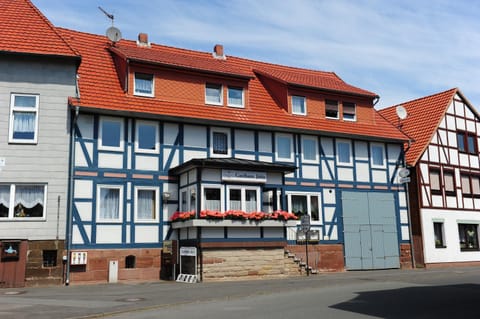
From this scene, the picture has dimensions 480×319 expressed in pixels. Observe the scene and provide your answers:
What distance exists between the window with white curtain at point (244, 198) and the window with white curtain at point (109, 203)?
4351 mm

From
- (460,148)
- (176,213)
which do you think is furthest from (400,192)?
(176,213)

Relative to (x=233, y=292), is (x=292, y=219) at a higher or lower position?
higher

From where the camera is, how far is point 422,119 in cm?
3222

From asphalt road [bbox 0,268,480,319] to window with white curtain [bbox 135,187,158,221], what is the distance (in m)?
3.39

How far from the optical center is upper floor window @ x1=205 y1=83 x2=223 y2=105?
82.4ft

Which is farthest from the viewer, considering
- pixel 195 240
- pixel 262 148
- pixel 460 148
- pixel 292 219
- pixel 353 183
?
pixel 460 148

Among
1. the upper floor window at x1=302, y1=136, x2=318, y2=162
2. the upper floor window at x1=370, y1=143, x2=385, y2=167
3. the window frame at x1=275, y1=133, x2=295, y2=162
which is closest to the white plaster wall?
the upper floor window at x1=370, y1=143, x2=385, y2=167

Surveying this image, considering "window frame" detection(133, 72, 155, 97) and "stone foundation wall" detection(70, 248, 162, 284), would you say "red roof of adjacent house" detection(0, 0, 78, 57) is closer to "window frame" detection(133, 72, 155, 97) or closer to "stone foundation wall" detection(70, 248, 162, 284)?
"window frame" detection(133, 72, 155, 97)

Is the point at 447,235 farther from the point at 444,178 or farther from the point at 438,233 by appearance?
the point at 444,178

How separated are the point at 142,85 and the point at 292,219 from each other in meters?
8.59

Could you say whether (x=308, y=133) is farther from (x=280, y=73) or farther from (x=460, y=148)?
(x=460, y=148)

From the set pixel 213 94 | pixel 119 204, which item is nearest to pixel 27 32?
pixel 119 204

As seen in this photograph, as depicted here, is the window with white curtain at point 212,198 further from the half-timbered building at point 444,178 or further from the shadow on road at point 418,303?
the half-timbered building at point 444,178

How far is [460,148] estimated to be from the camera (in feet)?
106
